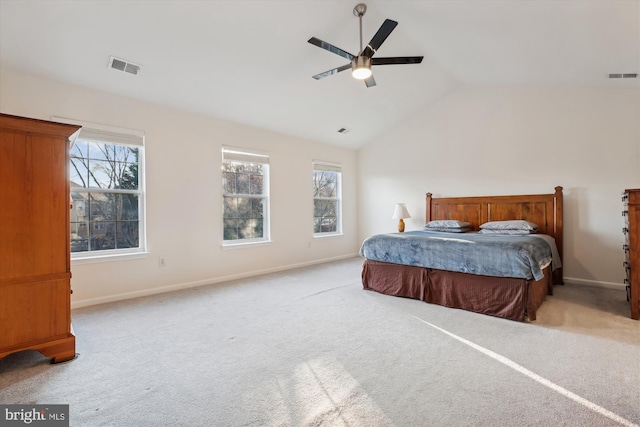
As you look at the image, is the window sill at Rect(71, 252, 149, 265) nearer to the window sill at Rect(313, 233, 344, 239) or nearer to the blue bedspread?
the blue bedspread

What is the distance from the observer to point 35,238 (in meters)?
2.15

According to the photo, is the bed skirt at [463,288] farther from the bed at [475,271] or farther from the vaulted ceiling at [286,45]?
the vaulted ceiling at [286,45]

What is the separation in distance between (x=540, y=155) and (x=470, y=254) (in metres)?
A: 2.54

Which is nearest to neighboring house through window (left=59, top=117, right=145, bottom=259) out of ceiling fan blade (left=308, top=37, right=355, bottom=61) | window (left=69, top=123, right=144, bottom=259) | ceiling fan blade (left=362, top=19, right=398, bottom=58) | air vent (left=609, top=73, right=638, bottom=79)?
window (left=69, top=123, right=144, bottom=259)

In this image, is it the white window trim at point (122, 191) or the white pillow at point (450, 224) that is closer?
the white window trim at point (122, 191)

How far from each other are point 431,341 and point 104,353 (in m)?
2.48

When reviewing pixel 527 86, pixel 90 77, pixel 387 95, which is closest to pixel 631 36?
pixel 527 86

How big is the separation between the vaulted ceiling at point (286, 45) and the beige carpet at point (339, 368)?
2.54 meters

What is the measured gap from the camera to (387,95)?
5012mm

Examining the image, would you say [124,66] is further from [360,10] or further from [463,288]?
[463,288]

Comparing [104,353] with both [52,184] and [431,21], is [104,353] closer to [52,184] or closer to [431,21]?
[52,184]

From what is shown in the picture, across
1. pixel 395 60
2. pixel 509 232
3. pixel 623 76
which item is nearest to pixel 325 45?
pixel 395 60

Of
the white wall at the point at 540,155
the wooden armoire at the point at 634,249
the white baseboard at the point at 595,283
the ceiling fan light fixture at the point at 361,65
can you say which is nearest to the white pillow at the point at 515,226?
the white wall at the point at 540,155

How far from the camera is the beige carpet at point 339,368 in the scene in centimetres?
160
